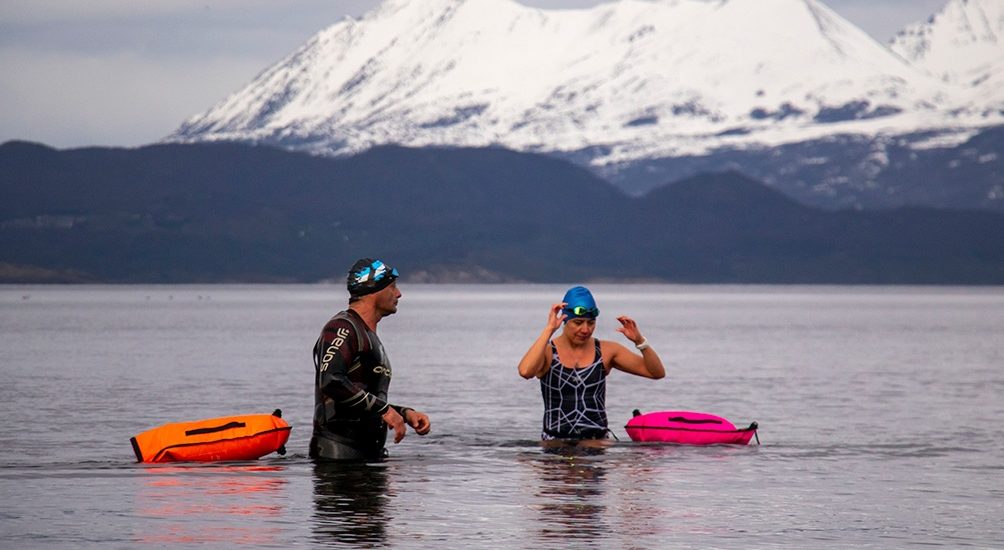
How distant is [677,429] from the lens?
2847 centimetres

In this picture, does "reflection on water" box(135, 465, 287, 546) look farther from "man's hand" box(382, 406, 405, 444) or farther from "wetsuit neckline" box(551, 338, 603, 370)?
"wetsuit neckline" box(551, 338, 603, 370)

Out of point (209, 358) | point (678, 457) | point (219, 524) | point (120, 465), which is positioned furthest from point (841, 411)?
point (209, 358)

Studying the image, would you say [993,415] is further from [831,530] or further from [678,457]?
[831,530]

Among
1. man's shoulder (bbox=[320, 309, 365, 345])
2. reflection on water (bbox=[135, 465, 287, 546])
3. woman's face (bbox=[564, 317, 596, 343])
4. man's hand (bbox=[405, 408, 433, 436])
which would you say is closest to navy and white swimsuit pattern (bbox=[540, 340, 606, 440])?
woman's face (bbox=[564, 317, 596, 343])

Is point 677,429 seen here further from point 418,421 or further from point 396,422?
point 396,422

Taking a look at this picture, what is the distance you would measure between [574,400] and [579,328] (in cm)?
173

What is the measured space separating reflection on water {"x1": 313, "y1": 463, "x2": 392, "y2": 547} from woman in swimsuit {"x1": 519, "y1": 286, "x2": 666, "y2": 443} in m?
2.42

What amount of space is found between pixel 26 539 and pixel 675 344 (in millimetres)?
85901

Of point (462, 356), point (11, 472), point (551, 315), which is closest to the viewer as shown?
point (551, 315)

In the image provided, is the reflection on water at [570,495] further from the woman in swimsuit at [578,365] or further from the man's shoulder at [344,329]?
the man's shoulder at [344,329]

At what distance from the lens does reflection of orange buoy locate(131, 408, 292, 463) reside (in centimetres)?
2442

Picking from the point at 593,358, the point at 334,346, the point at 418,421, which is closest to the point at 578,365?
the point at 593,358

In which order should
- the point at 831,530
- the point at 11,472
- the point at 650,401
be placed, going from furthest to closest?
1. the point at 650,401
2. the point at 11,472
3. the point at 831,530

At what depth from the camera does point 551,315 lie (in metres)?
21.5
